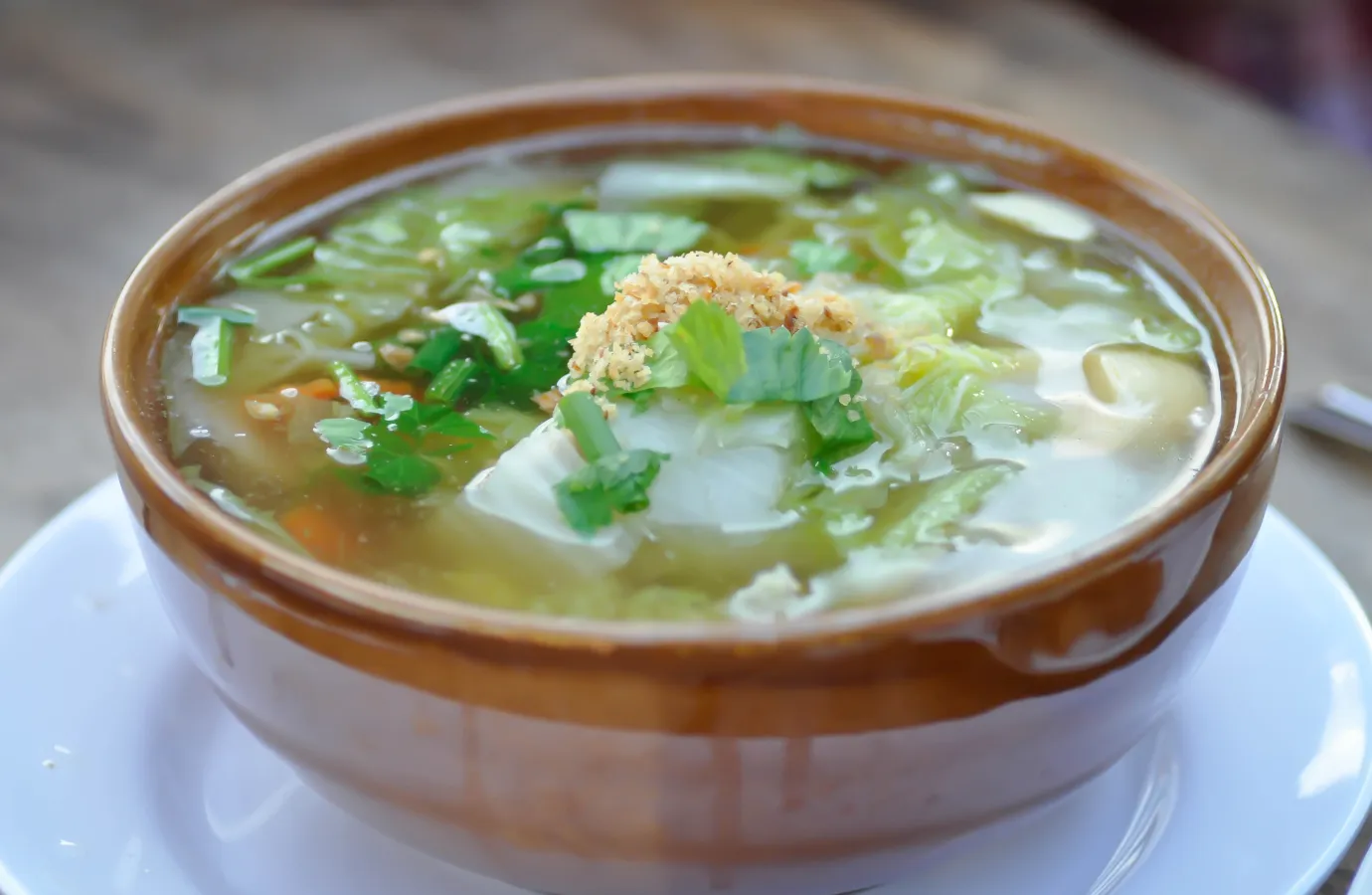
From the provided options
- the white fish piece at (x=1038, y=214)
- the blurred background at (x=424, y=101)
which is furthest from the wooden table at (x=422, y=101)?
the white fish piece at (x=1038, y=214)

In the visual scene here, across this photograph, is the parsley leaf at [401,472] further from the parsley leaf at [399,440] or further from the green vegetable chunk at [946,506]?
the green vegetable chunk at [946,506]

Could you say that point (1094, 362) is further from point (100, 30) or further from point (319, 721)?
point (100, 30)

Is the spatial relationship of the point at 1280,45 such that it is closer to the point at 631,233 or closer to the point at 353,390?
the point at 631,233

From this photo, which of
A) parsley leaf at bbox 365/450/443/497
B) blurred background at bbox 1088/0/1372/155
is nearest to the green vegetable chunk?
parsley leaf at bbox 365/450/443/497

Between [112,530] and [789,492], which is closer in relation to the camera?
[789,492]

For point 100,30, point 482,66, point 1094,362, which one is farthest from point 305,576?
point 100,30

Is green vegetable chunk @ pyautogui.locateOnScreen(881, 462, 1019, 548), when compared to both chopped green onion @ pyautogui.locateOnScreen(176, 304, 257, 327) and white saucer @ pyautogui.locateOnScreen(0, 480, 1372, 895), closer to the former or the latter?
white saucer @ pyautogui.locateOnScreen(0, 480, 1372, 895)

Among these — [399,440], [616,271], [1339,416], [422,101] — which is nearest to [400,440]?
[399,440]
